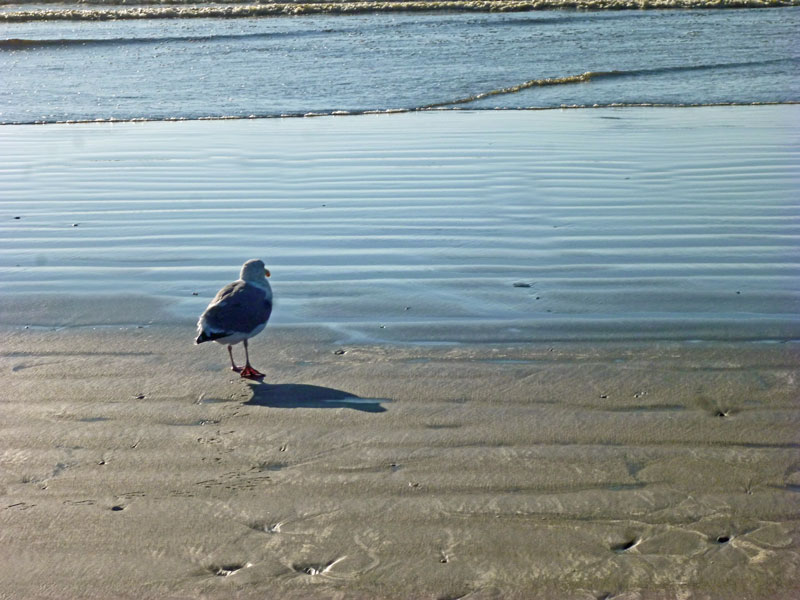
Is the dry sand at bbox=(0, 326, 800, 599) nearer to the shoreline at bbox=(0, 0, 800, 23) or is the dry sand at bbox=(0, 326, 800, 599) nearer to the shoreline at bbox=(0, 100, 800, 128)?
the shoreline at bbox=(0, 100, 800, 128)

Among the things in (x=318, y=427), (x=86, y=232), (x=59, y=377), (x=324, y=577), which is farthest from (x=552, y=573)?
(x=86, y=232)

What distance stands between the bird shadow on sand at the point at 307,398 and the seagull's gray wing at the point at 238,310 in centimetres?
44

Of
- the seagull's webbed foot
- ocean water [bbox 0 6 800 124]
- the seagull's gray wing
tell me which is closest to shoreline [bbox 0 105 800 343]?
the seagull's gray wing

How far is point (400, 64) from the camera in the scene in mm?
21422

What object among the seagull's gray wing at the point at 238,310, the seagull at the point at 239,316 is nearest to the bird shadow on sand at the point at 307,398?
the seagull at the point at 239,316

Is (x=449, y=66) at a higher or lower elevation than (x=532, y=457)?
higher

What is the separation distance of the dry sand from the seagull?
0.61 ft

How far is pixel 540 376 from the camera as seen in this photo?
5.41 metres

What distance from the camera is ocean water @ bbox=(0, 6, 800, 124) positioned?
17281 millimetres

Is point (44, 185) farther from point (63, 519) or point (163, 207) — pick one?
point (63, 519)

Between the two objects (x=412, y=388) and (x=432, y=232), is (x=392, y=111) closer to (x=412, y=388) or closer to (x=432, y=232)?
(x=432, y=232)

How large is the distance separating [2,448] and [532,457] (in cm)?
263

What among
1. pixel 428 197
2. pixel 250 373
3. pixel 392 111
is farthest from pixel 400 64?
pixel 250 373

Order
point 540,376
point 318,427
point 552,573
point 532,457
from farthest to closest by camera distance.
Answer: point 540,376
point 318,427
point 532,457
point 552,573
